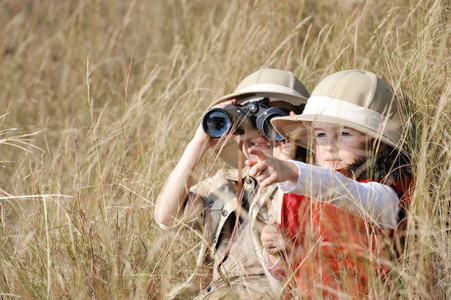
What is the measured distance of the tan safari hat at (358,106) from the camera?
79.7 inches

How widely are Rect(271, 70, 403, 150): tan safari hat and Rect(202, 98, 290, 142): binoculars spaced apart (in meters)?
0.13

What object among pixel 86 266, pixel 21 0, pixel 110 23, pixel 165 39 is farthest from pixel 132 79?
pixel 86 266

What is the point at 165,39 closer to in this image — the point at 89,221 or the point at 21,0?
the point at 21,0

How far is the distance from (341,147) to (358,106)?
158mm

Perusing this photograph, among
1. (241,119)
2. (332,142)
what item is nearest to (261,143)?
(241,119)

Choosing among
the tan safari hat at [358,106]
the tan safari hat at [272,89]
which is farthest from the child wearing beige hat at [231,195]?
the tan safari hat at [358,106]

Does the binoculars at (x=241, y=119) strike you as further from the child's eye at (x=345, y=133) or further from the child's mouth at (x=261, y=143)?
the child's eye at (x=345, y=133)

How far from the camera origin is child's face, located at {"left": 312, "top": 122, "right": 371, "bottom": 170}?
2076mm

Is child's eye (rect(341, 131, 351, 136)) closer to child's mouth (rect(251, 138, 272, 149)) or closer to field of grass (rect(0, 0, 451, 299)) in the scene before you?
field of grass (rect(0, 0, 451, 299))

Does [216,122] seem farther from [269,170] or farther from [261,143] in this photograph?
[269,170]

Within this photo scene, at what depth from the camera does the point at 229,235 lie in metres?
2.44

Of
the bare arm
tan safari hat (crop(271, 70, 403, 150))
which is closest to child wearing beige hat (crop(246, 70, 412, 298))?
tan safari hat (crop(271, 70, 403, 150))

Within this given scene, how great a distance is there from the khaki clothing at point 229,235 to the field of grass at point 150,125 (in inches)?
4.4

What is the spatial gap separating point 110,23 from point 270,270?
380 centimetres
